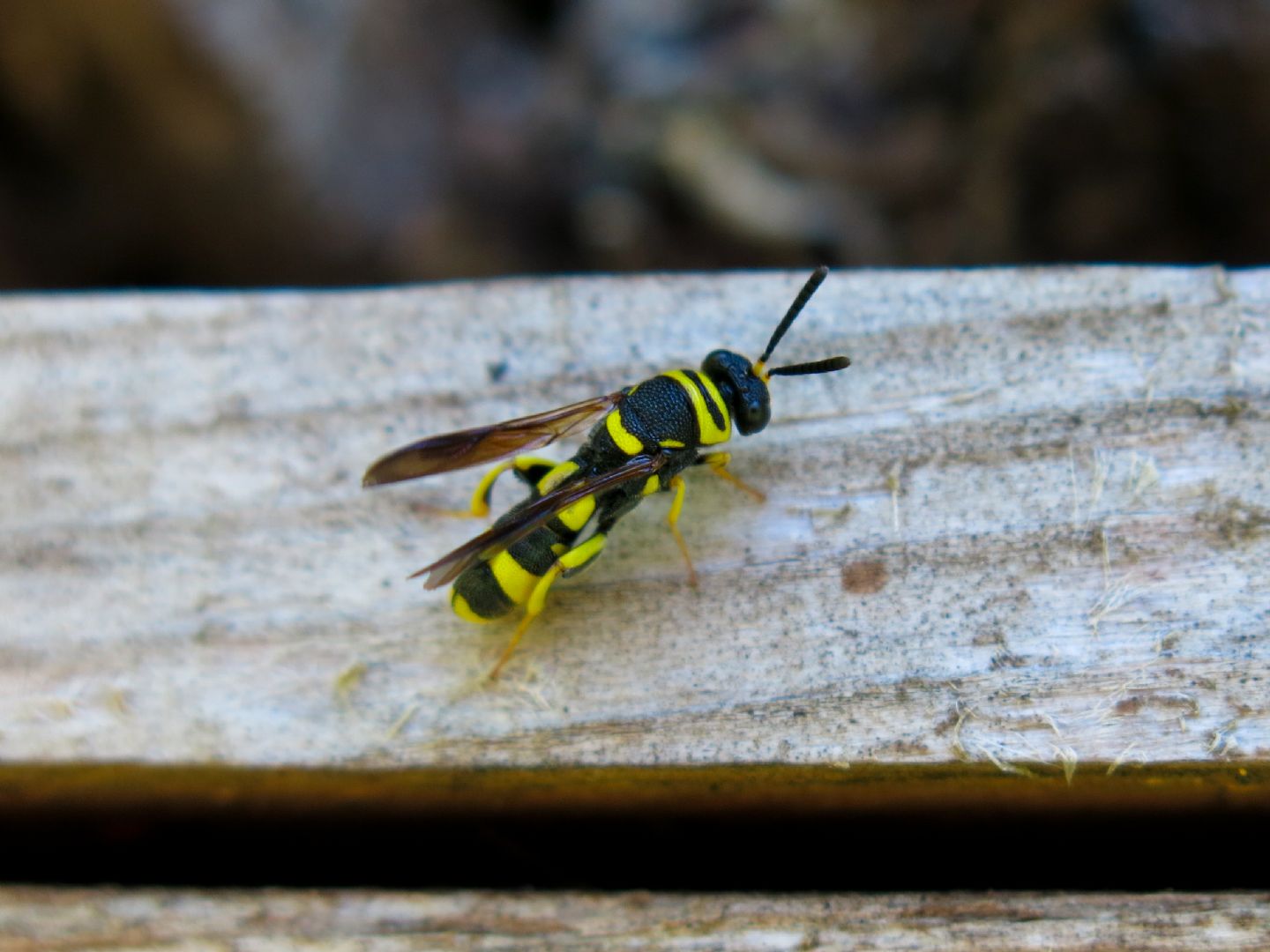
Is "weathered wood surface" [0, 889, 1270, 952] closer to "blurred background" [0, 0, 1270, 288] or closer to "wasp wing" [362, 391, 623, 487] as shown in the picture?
"wasp wing" [362, 391, 623, 487]

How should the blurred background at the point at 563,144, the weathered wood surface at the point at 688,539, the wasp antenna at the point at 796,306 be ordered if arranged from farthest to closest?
the blurred background at the point at 563,144 → the wasp antenna at the point at 796,306 → the weathered wood surface at the point at 688,539

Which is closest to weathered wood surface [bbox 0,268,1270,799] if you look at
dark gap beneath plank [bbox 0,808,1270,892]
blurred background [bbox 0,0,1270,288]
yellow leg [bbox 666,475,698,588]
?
yellow leg [bbox 666,475,698,588]

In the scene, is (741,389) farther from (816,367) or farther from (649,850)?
(649,850)

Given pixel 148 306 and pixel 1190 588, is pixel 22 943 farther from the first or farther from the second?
pixel 1190 588

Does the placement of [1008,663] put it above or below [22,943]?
above

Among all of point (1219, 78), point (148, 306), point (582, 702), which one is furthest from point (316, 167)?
point (1219, 78)

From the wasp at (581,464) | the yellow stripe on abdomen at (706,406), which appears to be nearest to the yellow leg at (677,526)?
the wasp at (581,464)

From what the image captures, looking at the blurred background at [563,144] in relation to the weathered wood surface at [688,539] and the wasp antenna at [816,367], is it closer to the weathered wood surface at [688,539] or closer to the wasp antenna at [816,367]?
the weathered wood surface at [688,539]
